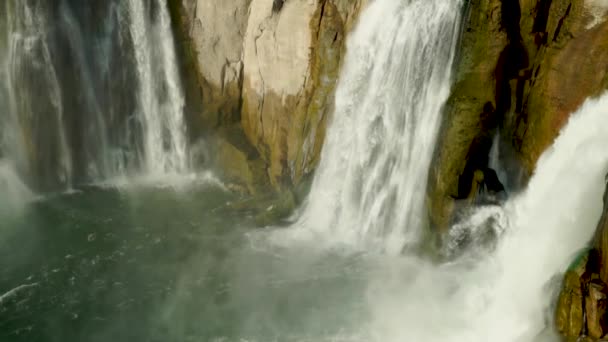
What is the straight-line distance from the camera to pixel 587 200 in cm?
1029

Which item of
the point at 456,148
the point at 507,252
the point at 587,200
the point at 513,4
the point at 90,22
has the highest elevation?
the point at 90,22

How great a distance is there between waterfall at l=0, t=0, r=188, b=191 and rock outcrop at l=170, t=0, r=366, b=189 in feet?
3.13

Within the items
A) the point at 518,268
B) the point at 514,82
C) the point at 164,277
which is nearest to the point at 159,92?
the point at 164,277

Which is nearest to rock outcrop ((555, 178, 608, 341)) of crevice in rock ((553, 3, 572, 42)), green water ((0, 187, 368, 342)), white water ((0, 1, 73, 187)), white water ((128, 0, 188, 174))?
crevice in rock ((553, 3, 572, 42))

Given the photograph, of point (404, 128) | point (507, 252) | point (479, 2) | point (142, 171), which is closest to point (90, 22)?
point (142, 171)

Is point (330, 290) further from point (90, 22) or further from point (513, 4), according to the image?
point (90, 22)

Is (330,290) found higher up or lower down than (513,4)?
lower down

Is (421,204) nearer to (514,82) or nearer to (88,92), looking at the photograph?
(514,82)

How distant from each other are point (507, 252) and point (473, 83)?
10.5 feet

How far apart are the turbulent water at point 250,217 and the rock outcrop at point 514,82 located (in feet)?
1.11

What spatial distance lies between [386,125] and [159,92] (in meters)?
Answer: 7.46

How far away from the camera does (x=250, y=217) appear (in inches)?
645

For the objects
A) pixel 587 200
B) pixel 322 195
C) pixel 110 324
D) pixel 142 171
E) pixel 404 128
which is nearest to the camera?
pixel 587 200

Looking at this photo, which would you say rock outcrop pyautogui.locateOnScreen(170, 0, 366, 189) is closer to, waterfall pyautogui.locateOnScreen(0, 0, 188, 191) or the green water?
waterfall pyautogui.locateOnScreen(0, 0, 188, 191)
